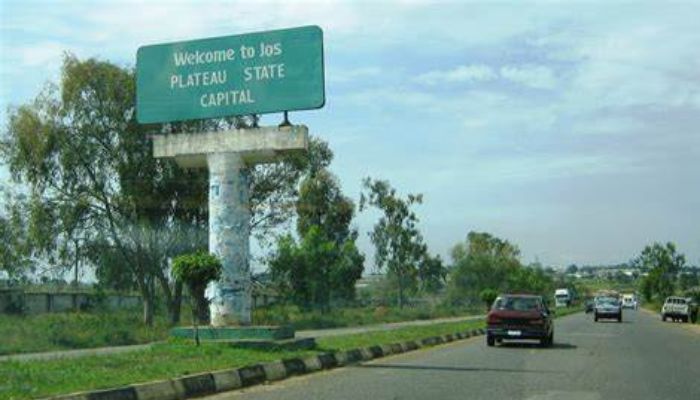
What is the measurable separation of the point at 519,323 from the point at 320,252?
3297 centimetres

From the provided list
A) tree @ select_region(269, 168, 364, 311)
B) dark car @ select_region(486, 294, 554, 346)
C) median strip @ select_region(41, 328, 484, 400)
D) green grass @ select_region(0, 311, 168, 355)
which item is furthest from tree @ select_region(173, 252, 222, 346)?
tree @ select_region(269, 168, 364, 311)

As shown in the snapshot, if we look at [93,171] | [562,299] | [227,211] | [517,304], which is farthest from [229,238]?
[562,299]

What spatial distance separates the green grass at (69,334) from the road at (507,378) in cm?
1096

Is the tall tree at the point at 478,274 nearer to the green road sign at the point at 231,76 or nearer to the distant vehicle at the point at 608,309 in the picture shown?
the distant vehicle at the point at 608,309

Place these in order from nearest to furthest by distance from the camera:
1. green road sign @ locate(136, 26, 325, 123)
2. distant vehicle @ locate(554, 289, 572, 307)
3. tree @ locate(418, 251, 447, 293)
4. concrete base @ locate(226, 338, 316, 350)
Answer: green road sign @ locate(136, 26, 325, 123) → concrete base @ locate(226, 338, 316, 350) → tree @ locate(418, 251, 447, 293) → distant vehicle @ locate(554, 289, 572, 307)

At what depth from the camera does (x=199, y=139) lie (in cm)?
2161

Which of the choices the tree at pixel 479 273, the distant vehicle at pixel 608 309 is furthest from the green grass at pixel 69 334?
the tree at pixel 479 273

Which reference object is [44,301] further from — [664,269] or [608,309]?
[664,269]

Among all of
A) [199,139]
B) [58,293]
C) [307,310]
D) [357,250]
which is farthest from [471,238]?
[199,139]

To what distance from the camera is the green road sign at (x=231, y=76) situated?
19.7 metres

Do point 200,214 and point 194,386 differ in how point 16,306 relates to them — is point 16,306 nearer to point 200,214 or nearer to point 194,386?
point 200,214

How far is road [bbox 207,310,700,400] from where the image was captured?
13.7m

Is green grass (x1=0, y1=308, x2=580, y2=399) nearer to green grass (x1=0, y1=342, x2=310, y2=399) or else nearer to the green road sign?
green grass (x1=0, y1=342, x2=310, y2=399)

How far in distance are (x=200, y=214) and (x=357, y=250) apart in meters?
25.8
